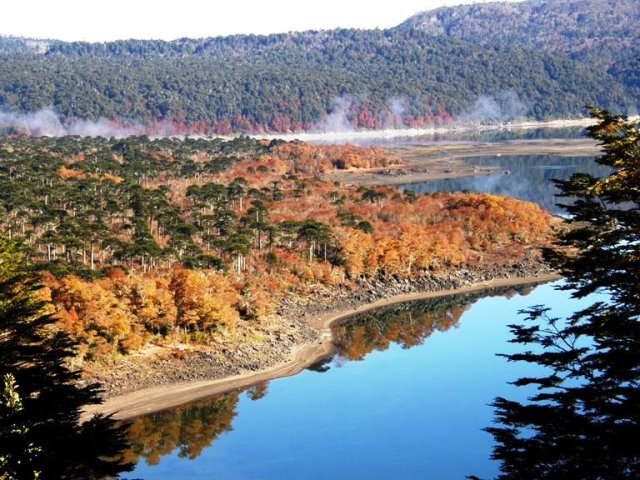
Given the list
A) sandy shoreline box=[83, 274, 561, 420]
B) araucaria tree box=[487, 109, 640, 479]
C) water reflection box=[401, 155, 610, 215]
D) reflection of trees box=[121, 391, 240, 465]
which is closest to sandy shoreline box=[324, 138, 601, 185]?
water reflection box=[401, 155, 610, 215]

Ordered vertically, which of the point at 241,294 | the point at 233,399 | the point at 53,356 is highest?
the point at 53,356

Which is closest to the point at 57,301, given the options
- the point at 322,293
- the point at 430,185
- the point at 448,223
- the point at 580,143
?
the point at 322,293

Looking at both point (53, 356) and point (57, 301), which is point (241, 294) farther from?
point (53, 356)

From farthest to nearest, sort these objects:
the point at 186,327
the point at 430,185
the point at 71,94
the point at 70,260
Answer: the point at 71,94
the point at 430,185
the point at 70,260
the point at 186,327

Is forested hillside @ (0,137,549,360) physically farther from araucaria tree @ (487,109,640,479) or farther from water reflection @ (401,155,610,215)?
araucaria tree @ (487,109,640,479)

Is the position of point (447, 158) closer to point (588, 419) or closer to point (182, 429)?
point (182, 429)

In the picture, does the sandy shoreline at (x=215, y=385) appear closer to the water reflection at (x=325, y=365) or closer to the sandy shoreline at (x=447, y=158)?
the water reflection at (x=325, y=365)
